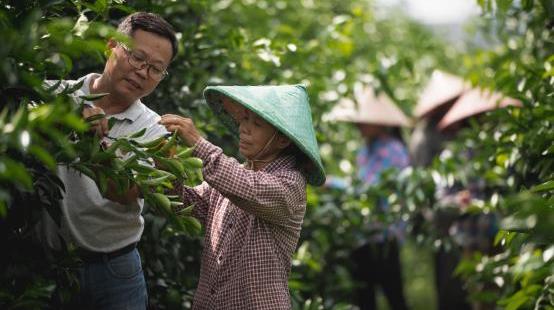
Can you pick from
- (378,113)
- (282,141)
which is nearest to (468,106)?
(378,113)

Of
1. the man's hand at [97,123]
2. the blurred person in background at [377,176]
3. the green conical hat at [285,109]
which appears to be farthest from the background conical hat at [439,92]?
the man's hand at [97,123]

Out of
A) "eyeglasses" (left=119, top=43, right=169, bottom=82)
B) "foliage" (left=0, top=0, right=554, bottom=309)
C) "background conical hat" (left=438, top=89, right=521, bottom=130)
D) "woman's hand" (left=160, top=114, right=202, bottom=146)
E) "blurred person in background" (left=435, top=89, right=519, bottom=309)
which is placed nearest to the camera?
"foliage" (left=0, top=0, right=554, bottom=309)

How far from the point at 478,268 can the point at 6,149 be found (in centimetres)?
275

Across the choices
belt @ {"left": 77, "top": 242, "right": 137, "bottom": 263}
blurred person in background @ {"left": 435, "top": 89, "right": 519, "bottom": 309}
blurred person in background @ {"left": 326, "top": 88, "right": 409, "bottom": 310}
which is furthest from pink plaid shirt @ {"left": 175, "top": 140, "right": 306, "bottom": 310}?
blurred person in background @ {"left": 326, "top": 88, "right": 409, "bottom": 310}

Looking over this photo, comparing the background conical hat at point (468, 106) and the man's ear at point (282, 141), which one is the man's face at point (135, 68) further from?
the background conical hat at point (468, 106)

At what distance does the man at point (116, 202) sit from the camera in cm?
250

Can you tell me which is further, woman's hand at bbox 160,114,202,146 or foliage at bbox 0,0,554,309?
woman's hand at bbox 160,114,202,146

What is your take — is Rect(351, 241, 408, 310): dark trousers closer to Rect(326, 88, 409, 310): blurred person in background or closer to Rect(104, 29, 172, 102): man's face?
Rect(326, 88, 409, 310): blurred person in background

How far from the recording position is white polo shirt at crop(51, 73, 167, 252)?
249 centimetres

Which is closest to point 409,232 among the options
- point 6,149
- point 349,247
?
point 349,247

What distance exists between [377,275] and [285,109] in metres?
3.67

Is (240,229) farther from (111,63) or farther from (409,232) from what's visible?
(409,232)

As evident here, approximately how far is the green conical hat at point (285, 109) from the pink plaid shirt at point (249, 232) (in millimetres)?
86

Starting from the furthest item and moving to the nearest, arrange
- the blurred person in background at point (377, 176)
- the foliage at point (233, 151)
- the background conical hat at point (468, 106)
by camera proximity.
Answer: the blurred person in background at point (377, 176) < the background conical hat at point (468, 106) < the foliage at point (233, 151)
